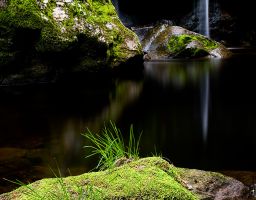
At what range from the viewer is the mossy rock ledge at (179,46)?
18.9m

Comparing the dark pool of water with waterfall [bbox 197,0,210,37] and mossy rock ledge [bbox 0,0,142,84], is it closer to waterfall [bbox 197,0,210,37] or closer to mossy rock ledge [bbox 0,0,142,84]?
mossy rock ledge [bbox 0,0,142,84]

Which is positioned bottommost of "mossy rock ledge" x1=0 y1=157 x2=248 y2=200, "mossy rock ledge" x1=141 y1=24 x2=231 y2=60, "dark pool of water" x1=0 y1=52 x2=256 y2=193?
"dark pool of water" x1=0 y1=52 x2=256 y2=193

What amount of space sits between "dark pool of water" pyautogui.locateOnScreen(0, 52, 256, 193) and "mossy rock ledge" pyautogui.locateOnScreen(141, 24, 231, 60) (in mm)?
5076

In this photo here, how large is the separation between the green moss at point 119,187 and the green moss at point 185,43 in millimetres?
16388

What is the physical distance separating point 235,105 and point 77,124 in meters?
3.45

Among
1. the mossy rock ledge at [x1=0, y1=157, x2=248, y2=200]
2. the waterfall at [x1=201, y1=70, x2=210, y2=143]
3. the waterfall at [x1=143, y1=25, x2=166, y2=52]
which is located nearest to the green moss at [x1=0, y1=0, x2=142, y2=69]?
the waterfall at [x1=201, y1=70, x2=210, y2=143]

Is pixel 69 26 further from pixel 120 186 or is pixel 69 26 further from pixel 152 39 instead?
pixel 120 186

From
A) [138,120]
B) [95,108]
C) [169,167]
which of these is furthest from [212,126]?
[169,167]

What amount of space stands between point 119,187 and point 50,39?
9.15m

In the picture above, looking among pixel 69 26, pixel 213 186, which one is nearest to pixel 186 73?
pixel 69 26

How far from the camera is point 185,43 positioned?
19.1 meters

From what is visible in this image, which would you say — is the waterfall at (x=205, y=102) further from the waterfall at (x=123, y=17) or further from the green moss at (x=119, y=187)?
the waterfall at (x=123, y=17)

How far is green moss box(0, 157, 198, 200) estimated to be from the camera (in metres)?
2.46

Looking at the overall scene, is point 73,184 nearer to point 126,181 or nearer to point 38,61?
point 126,181
